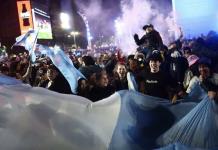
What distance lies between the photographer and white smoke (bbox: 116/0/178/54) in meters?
22.9

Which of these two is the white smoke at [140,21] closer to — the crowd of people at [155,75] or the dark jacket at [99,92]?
the crowd of people at [155,75]

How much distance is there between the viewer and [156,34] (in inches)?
488

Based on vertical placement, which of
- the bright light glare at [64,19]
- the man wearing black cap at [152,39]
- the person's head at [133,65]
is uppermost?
the bright light glare at [64,19]

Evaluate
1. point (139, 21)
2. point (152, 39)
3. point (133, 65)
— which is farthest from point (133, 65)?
point (139, 21)

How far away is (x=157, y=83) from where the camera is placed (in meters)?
7.19

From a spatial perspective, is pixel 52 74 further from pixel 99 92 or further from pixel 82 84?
pixel 99 92

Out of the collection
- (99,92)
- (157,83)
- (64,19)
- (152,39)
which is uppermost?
(64,19)

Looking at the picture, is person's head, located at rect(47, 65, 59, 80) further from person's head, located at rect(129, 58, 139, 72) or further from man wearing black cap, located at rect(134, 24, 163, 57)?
man wearing black cap, located at rect(134, 24, 163, 57)

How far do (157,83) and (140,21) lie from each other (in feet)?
57.6

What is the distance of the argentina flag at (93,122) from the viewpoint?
13.4 ft

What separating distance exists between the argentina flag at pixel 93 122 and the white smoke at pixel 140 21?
16585 mm

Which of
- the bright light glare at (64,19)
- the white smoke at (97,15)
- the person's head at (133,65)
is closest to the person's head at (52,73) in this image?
the person's head at (133,65)

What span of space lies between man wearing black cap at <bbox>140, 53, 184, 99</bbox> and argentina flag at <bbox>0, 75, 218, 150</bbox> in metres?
1.86

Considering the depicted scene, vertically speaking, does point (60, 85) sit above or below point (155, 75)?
below
